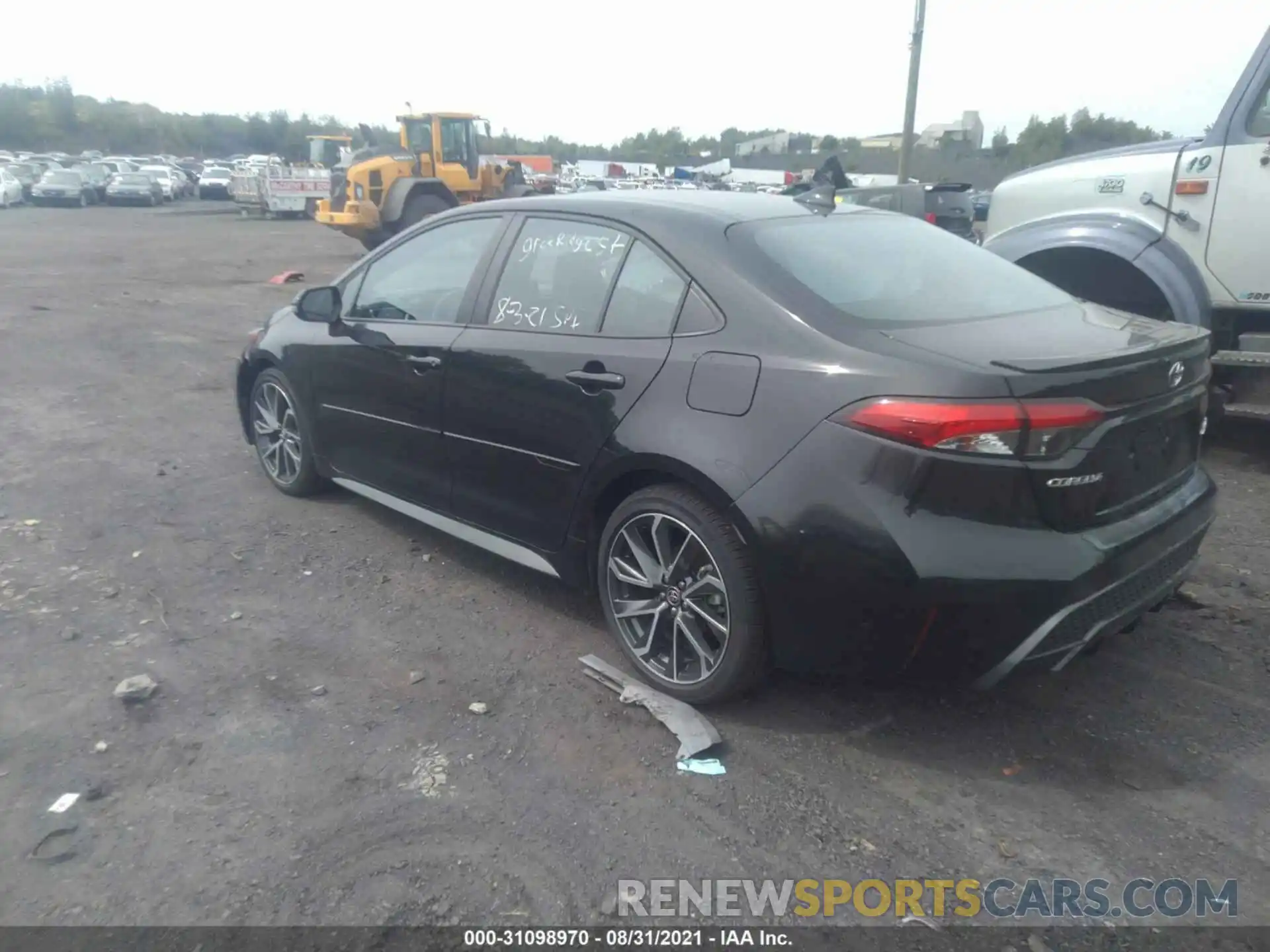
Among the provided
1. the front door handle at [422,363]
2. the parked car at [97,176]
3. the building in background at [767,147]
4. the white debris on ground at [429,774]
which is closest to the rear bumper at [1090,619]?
the white debris on ground at [429,774]

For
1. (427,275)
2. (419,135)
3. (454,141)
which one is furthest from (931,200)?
(427,275)

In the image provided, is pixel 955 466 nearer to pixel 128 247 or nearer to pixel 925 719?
pixel 925 719

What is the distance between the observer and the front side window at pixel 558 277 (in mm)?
3781

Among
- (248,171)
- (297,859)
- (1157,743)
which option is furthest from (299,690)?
(248,171)

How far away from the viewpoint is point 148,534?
199 inches

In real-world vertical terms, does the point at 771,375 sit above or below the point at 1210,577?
above

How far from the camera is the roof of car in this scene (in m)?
3.71

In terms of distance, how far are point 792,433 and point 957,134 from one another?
2685cm

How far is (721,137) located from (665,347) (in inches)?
3573

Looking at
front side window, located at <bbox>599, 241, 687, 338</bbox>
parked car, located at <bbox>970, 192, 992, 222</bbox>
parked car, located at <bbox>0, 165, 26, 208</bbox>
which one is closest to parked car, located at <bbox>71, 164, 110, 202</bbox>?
parked car, located at <bbox>0, 165, 26, 208</bbox>

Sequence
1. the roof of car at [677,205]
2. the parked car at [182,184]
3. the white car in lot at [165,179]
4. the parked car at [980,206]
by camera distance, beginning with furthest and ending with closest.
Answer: the parked car at [182,184]
the white car in lot at [165,179]
the parked car at [980,206]
the roof of car at [677,205]

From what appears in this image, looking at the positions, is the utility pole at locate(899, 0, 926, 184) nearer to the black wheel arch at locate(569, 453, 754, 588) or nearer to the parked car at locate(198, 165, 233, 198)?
the black wheel arch at locate(569, 453, 754, 588)

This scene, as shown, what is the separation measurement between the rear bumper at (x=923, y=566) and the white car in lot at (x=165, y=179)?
4675 cm

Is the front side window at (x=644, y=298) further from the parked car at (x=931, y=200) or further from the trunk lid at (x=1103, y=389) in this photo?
the parked car at (x=931, y=200)
